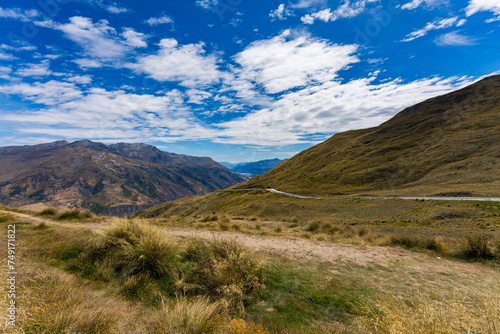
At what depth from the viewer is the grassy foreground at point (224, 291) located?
3.14m

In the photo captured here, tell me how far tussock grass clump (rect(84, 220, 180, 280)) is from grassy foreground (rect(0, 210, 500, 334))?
0.11 ft

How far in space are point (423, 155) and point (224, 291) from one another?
91.5 metres

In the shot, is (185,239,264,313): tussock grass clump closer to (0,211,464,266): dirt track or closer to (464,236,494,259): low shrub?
(0,211,464,266): dirt track

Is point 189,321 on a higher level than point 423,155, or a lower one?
lower

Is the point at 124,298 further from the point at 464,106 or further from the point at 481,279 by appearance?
the point at 464,106

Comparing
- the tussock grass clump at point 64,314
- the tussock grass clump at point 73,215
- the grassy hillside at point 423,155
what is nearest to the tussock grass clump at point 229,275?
the tussock grass clump at point 64,314

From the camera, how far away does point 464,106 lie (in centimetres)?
9525

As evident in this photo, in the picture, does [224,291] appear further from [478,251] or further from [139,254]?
[478,251]

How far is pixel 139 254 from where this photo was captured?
6.34 meters

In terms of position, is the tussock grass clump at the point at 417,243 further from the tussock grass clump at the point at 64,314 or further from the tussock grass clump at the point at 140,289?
the tussock grass clump at the point at 64,314

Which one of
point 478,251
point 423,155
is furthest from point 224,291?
point 423,155

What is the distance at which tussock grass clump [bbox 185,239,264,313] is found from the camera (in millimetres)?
4992

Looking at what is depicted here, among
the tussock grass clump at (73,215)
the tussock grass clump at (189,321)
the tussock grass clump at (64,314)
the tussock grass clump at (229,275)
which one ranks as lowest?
the tussock grass clump at (73,215)

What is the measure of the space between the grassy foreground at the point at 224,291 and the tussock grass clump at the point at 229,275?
0.11ft
